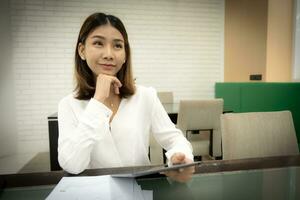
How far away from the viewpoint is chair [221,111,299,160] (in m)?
1.26

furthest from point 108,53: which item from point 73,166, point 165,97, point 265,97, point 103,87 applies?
point 265,97

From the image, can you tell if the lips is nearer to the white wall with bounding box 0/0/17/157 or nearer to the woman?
the woman

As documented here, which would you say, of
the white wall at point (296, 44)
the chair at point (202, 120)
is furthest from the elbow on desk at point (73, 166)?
the white wall at point (296, 44)

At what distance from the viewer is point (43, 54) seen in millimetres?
3371

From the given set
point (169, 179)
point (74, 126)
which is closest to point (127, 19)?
point (74, 126)

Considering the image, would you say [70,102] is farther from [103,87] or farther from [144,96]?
[144,96]

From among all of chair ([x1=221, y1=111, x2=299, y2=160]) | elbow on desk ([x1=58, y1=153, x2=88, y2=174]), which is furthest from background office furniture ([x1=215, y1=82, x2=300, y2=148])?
elbow on desk ([x1=58, y1=153, x2=88, y2=174])

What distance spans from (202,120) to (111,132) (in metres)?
1.21

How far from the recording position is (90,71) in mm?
1085

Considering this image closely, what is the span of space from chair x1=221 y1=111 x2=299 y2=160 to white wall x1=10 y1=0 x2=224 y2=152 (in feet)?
8.36

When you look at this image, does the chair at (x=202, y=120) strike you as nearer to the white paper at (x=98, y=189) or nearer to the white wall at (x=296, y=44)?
the white paper at (x=98, y=189)

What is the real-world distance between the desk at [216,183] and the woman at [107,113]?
9 centimetres

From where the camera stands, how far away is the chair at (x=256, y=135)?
1.26 metres

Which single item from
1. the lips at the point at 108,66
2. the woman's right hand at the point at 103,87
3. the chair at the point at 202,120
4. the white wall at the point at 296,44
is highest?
the white wall at the point at 296,44
